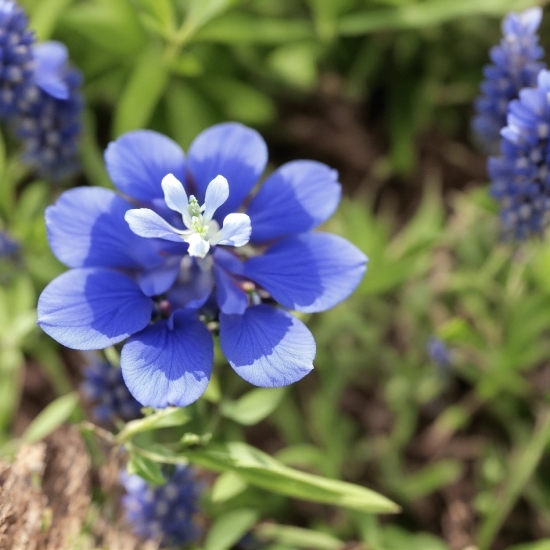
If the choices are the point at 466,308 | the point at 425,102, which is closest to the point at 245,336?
the point at 466,308

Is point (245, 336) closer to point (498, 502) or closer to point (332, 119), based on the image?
point (498, 502)

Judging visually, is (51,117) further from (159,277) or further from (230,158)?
(159,277)

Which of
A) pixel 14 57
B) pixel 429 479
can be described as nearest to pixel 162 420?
pixel 14 57

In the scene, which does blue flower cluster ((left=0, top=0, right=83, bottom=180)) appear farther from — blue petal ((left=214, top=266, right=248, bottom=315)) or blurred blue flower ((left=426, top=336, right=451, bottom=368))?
blurred blue flower ((left=426, top=336, right=451, bottom=368))

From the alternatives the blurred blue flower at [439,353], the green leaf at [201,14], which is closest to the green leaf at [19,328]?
the green leaf at [201,14]

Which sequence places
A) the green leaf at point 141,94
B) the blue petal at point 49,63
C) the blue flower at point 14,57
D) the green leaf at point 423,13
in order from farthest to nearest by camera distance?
the green leaf at point 423,13 → the green leaf at point 141,94 → the blue petal at point 49,63 → the blue flower at point 14,57

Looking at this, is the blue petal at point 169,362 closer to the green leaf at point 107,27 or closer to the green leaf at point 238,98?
the green leaf at point 107,27

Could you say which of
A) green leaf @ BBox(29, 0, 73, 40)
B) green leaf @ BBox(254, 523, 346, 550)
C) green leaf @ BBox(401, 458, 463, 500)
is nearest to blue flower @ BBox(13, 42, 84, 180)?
green leaf @ BBox(29, 0, 73, 40)

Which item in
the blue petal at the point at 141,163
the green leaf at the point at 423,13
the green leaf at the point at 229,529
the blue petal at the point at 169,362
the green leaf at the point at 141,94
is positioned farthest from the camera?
the green leaf at the point at 423,13
